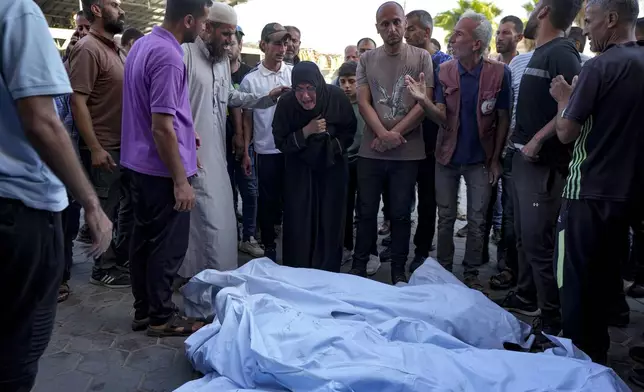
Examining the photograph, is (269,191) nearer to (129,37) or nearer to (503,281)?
A: (503,281)

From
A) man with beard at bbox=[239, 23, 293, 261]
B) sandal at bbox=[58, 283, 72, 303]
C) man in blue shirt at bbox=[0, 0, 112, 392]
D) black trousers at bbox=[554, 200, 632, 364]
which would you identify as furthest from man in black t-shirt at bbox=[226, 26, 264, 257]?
man in blue shirt at bbox=[0, 0, 112, 392]

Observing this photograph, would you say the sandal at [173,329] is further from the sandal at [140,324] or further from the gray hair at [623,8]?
the gray hair at [623,8]

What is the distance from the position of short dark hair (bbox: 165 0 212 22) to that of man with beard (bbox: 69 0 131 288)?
38.7 inches

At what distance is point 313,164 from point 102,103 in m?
1.66

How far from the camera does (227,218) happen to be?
3830 millimetres

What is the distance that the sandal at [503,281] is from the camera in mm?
4156

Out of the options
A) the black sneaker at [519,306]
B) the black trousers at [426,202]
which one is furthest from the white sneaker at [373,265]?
the black sneaker at [519,306]

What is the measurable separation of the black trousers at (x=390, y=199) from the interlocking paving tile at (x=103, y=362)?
2.00 metres

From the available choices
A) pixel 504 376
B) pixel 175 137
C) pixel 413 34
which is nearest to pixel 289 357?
pixel 504 376

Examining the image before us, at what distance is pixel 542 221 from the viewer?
3.22 m

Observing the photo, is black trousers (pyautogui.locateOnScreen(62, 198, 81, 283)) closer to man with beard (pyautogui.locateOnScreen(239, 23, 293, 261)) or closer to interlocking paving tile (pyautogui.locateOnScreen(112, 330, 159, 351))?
A: interlocking paving tile (pyautogui.locateOnScreen(112, 330, 159, 351))

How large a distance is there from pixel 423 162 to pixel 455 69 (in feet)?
3.00

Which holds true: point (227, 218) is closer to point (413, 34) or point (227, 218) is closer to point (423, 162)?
point (423, 162)

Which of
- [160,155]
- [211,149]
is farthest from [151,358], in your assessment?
[211,149]
